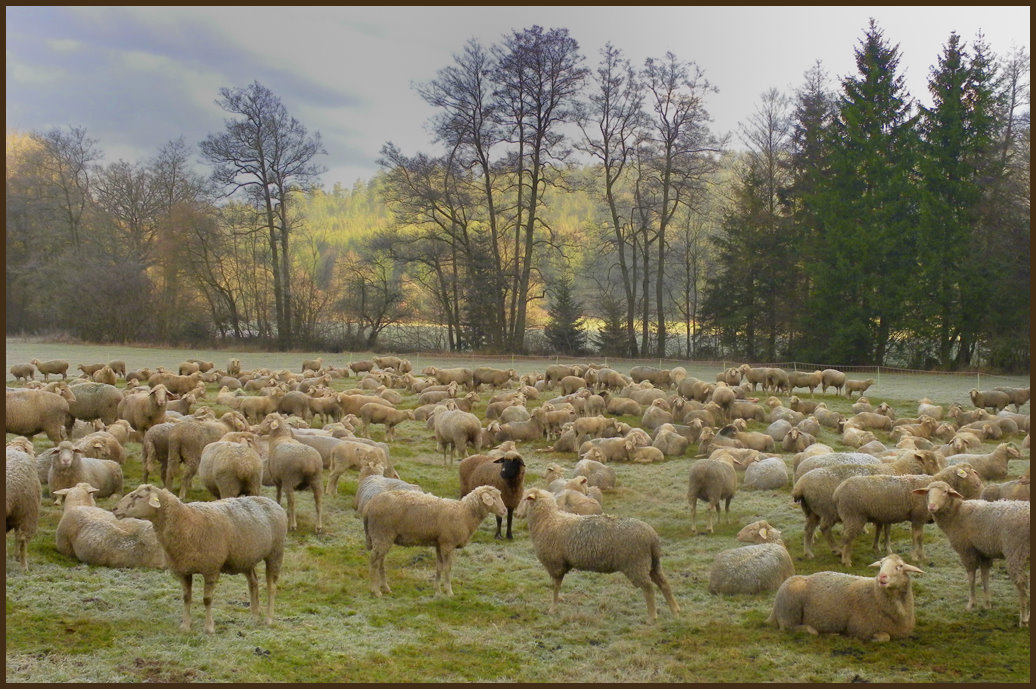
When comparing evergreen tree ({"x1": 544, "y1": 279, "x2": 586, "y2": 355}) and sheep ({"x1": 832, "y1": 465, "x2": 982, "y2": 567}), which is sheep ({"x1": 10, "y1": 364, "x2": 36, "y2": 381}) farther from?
evergreen tree ({"x1": 544, "y1": 279, "x2": 586, "y2": 355})

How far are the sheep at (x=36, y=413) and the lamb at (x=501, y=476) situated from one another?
25.9 feet

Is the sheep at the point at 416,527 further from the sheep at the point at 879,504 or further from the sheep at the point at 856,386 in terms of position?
the sheep at the point at 856,386

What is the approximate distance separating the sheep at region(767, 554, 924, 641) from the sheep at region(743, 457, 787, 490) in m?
6.55

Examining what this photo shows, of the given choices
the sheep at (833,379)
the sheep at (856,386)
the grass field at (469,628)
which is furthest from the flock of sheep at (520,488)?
the sheep at (833,379)

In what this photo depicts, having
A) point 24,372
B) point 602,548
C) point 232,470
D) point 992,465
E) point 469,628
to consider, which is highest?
point 24,372

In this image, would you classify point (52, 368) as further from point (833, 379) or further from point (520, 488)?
point (833, 379)

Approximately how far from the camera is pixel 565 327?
163 ft

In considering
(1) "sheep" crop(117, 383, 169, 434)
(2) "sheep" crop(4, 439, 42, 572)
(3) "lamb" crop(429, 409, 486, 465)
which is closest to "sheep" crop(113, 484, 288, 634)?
(2) "sheep" crop(4, 439, 42, 572)

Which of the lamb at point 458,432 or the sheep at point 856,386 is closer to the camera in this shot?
the lamb at point 458,432

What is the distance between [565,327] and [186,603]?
4224cm

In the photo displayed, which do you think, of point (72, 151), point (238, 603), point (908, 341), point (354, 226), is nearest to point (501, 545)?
point (238, 603)

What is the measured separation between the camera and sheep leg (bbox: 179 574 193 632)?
26.2 feet

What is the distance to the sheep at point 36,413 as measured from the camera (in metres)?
15.2

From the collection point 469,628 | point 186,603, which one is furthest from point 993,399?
point 186,603
